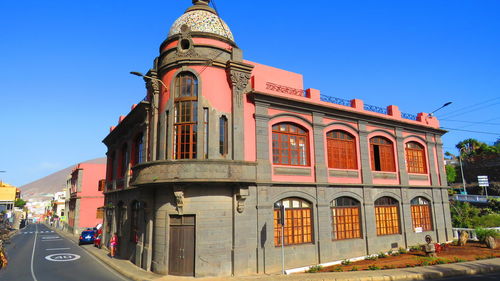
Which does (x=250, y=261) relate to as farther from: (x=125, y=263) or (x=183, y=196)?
(x=125, y=263)

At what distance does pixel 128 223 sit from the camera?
20.7 metres

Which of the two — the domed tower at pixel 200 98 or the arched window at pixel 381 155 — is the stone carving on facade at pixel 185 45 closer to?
the domed tower at pixel 200 98

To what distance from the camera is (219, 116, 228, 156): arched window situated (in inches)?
599

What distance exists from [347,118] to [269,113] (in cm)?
634

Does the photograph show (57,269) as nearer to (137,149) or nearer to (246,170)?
(137,149)

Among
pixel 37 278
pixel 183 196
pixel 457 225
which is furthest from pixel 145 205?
pixel 457 225

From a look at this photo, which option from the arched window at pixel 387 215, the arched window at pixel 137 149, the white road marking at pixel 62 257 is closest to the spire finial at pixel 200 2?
the arched window at pixel 137 149

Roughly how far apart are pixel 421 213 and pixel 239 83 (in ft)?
57.9

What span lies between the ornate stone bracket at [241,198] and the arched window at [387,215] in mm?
10597

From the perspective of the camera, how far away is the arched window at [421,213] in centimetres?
2216

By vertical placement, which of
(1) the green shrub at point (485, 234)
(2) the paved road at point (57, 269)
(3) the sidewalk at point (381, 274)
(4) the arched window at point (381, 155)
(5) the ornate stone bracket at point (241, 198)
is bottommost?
(2) the paved road at point (57, 269)

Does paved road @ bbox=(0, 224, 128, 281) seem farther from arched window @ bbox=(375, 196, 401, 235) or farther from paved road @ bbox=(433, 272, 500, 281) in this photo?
arched window @ bbox=(375, 196, 401, 235)

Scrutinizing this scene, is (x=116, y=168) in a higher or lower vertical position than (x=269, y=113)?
lower

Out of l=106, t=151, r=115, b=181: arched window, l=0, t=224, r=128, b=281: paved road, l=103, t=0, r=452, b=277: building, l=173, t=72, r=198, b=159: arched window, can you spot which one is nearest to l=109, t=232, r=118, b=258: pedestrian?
l=103, t=0, r=452, b=277: building
